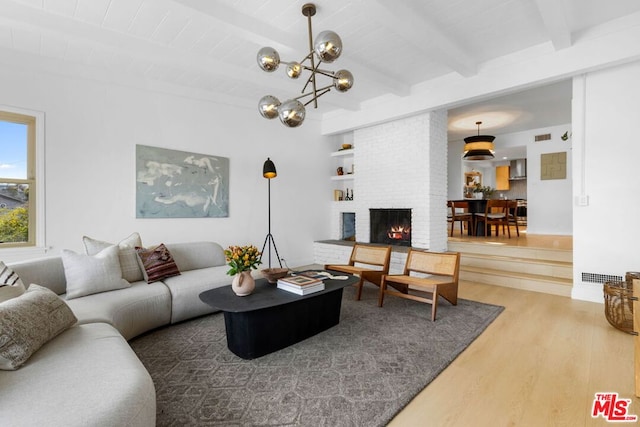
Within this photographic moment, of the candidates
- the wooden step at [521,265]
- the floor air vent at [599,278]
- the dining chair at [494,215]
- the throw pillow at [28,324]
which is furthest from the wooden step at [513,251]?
the throw pillow at [28,324]

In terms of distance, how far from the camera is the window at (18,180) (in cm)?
318

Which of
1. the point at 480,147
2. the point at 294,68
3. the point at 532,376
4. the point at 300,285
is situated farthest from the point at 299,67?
the point at 480,147

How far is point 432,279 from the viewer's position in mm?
3420

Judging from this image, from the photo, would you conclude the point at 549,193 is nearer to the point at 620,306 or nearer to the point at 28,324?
the point at 620,306

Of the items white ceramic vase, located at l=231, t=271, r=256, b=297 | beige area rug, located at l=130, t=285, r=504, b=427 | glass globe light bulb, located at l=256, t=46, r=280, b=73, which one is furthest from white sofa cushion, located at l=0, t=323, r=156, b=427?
glass globe light bulb, located at l=256, t=46, r=280, b=73

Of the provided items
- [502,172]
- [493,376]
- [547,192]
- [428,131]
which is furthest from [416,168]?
[502,172]

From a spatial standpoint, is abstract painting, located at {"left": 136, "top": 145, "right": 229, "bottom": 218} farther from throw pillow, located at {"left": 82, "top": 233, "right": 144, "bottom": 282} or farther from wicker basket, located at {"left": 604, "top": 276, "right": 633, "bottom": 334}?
wicker basket, located at {"left": 604, "top": 276, "right": 633, "bottom": 334}

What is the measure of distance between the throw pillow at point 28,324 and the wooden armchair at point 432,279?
9.21 ft

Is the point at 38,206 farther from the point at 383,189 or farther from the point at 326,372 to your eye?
the point at 383,189

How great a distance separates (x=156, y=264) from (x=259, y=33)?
8.24 ft

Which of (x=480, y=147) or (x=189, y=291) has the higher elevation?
(x=480, y=147)

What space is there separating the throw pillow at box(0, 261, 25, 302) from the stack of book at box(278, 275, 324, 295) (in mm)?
1738

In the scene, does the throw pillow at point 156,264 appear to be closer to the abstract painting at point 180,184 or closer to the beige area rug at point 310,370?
the beige area rug at point 310,370

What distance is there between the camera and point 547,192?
6766 mm
